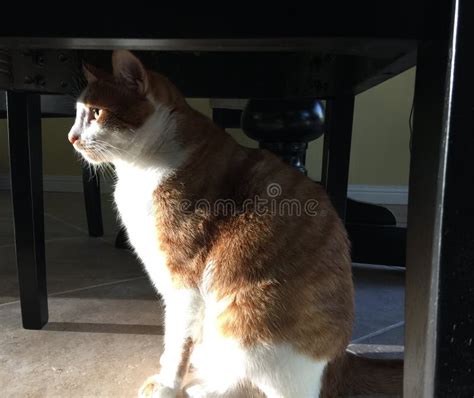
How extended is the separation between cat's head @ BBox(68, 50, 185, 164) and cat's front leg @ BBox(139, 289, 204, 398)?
247 mm

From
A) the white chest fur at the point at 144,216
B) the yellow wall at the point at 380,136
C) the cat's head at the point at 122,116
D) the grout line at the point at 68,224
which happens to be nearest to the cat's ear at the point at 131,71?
the cat's head at the point at 122,116

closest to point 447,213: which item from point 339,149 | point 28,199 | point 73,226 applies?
point 339,149

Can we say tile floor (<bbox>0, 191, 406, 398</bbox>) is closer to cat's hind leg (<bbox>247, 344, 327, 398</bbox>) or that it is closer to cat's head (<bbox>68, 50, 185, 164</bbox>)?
cat's hind leg (<bbox>247, 344, 327, 398</bbox>)

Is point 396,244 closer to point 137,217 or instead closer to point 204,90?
point 204,90

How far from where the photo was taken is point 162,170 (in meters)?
0.78

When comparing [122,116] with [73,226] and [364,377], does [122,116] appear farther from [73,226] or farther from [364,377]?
[73,226]

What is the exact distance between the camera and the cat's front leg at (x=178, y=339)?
75 cm

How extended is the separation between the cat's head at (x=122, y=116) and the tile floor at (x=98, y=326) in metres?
0.38

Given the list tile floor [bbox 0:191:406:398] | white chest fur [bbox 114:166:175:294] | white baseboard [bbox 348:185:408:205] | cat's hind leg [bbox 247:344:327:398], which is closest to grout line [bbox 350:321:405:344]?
tile floor [bbox 0:191:406:398]

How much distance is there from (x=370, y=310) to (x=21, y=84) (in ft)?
3.07

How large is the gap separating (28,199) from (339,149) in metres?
0.66

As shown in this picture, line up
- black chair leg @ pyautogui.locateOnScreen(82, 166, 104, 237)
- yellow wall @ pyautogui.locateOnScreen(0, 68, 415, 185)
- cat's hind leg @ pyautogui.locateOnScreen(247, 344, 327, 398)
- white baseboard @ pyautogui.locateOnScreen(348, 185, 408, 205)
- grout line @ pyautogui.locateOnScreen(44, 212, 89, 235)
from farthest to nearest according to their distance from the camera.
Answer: white baseboard @ pyautogui.locateOnScreen(348, 185, 408, 205) → yellow wall @ pyautogui.locateOnScreen(0, 68, 415, 185) → grout line @ pyautogui.locateOnScreen(44, 212, 89, 235) → black chair leg @ pyautogui.locateOnScreen(82, 166, 104, 237) → cat's hind leg @ pyautogui.locateOnScreen(247, 344, 327, 398)

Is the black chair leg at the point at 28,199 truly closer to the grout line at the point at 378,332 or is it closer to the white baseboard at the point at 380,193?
the grout line at the point at 378,332

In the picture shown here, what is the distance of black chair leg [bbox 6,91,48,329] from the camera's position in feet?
3.16
